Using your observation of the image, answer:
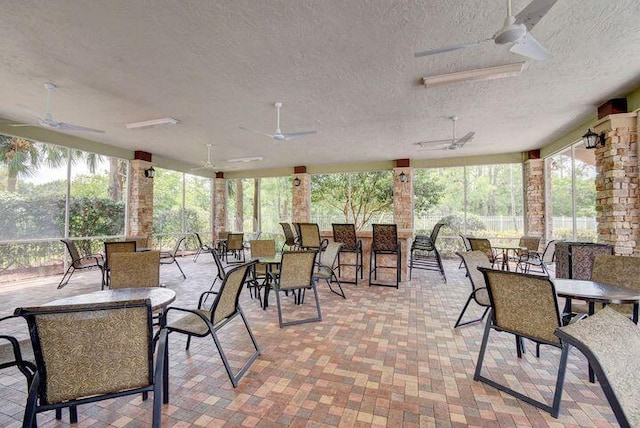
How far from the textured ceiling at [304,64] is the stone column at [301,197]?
13.3 feet

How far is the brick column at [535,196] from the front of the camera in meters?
7.08

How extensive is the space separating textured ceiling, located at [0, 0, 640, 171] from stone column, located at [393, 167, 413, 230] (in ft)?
9.32

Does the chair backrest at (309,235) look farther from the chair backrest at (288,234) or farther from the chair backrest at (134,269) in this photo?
the chair backrest at (134,269)

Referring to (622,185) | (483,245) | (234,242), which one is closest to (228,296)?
(483,245)

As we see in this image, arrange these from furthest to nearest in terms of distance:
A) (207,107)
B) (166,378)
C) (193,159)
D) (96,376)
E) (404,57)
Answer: (193,159) → (207,107) → (404,57) → (166,378) → (96,376)

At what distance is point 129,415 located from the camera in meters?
1.77

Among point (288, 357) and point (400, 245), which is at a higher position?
point (400, 245)

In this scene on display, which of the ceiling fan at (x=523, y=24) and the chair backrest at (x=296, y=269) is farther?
the chair backrest at (x=296, y=269)

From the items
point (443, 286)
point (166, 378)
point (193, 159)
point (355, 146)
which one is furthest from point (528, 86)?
point (193, 159)

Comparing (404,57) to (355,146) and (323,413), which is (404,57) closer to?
(323,413)

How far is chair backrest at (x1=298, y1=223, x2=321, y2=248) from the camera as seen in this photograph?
5371mm

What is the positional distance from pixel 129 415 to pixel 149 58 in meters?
3.11

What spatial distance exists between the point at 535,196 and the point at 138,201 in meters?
9.67

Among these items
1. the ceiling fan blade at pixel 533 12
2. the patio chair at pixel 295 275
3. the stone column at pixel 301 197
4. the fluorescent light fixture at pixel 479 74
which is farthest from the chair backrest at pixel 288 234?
the ceiling fan blade at pixel 533 12
